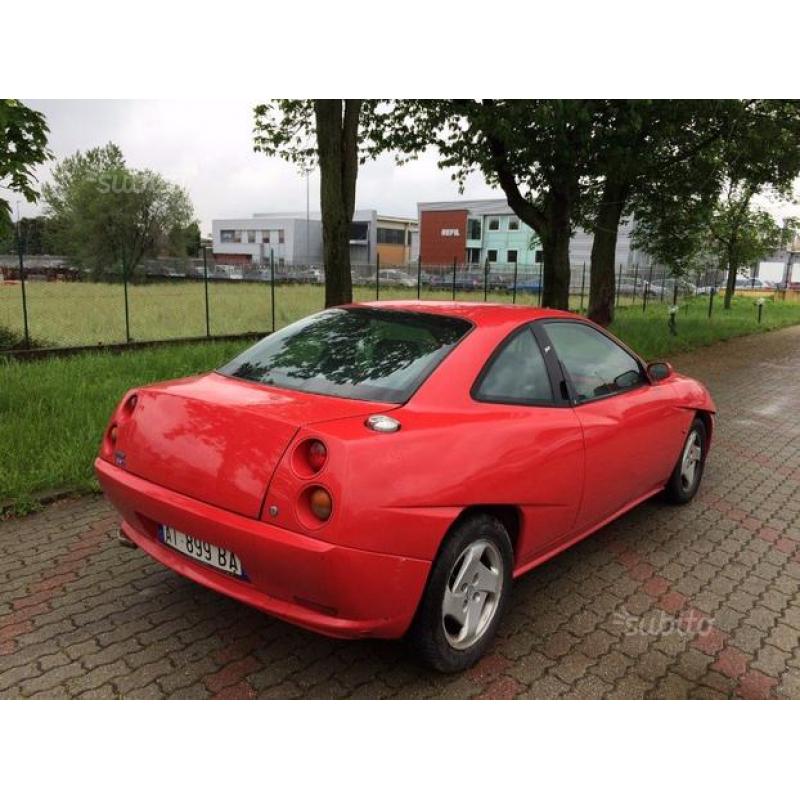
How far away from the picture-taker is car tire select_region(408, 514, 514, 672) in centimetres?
270

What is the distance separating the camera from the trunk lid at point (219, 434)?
262cm

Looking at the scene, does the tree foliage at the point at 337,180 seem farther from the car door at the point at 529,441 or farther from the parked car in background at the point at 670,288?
the parked car in background at the point at 670,288

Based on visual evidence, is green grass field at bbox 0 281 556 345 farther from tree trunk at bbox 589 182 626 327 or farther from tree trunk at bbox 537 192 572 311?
tree trunk at bbox 589 182 626 327

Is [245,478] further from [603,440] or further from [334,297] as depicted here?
[334,297]

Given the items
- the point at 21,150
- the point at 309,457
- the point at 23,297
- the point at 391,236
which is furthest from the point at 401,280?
the point at 391,236

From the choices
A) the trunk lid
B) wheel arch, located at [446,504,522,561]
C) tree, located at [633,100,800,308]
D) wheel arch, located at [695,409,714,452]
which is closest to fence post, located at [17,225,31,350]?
the trunk lid

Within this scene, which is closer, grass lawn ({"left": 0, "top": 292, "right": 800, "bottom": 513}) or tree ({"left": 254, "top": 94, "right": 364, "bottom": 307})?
grass lawn ({"left": 0, "top": 292, "right": 800, "bottom": 513})

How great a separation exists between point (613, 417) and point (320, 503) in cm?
201

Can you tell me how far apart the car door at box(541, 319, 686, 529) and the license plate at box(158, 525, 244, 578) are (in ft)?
5.97

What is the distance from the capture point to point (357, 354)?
11.0 feet

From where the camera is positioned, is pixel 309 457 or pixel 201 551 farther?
pixel 201 551

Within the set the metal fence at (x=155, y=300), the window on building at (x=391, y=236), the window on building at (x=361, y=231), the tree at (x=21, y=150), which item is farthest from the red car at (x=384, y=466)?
the window on building at (x=391, y=236)

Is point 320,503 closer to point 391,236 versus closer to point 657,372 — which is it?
point 657,372

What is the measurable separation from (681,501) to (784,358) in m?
11.9
